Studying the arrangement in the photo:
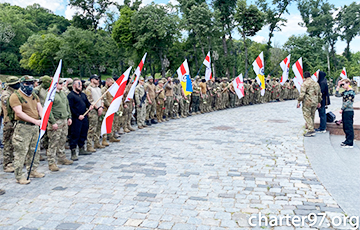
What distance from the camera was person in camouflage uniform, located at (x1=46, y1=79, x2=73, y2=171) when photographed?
22.6ft

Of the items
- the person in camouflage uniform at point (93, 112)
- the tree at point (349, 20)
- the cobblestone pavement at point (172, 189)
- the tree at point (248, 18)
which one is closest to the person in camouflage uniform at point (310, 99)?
the cobblestone pavement at point (172, 189)

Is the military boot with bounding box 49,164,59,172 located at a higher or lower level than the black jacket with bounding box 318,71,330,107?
lower

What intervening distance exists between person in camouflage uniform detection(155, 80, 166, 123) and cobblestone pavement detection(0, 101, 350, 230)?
5.11 metres

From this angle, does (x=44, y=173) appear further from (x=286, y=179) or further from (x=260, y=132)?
(x=260, y=132)

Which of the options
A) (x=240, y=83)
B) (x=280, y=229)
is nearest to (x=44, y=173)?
(x=280, y=229)

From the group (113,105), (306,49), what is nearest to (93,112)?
(113,105)

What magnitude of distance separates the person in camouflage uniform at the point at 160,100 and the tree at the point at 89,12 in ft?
176

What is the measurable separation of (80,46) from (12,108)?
142 ft

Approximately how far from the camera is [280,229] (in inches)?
160

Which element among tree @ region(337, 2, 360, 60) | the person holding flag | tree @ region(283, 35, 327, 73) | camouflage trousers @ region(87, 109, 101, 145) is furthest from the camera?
tree @ region(337, 2, 360, 60)

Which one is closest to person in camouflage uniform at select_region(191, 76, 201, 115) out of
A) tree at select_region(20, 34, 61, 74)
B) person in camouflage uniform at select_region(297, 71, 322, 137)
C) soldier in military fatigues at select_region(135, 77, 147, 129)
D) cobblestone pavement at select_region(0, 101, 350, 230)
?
soldier in military fatigues at select_region(135, 77, 147, 129)

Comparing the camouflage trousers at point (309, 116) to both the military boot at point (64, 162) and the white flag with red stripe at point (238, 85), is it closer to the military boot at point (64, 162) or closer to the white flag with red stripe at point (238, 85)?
the white flag with red stripe at point (238, 85)

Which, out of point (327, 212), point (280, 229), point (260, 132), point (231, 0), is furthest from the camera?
point (231, 0)

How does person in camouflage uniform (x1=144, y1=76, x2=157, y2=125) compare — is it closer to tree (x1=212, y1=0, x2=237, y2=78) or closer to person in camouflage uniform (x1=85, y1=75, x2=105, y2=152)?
person in camouflage uniform (x1=85, y1=75, x2=105, y2=152)
